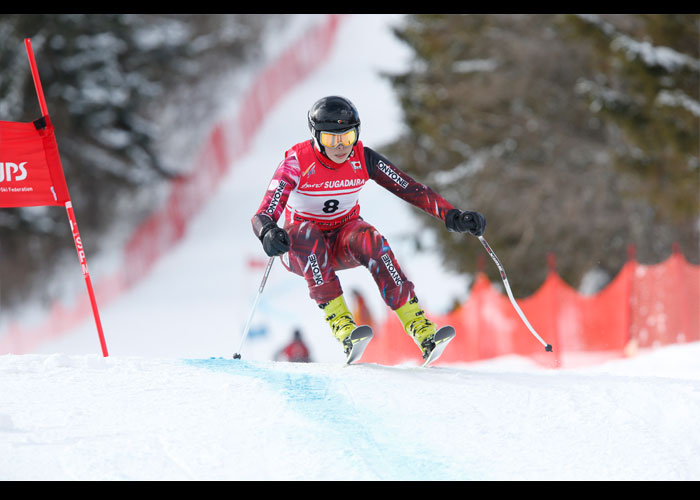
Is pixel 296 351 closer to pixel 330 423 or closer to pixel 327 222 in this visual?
pixel 327 222

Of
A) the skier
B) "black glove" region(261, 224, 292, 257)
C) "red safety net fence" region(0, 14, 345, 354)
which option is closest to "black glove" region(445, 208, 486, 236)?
the skier

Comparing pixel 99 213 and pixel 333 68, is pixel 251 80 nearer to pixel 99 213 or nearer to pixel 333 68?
pixel 333 68

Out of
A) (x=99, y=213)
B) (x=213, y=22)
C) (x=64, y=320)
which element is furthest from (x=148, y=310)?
(x=213, y=22)

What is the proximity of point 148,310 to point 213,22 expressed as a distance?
17.4 meters

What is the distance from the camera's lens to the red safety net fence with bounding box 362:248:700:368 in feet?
30.7

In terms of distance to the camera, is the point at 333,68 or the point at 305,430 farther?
the point at 333,68

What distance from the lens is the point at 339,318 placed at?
5414mm

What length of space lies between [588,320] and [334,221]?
5.65 m

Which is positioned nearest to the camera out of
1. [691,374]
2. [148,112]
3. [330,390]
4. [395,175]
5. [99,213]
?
[330,390]

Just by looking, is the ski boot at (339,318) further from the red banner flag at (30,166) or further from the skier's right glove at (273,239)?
the red banner flag at (30,166)

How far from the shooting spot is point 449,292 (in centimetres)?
2394

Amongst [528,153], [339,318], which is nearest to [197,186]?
[528,153]

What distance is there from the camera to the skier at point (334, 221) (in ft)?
17.3

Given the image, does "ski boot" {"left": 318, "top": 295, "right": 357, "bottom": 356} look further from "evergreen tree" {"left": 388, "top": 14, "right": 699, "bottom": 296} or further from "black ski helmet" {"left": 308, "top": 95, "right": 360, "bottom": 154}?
"evergreen tree" {"left": 388, "top": 14, "right": 699, "bottom": 296}
